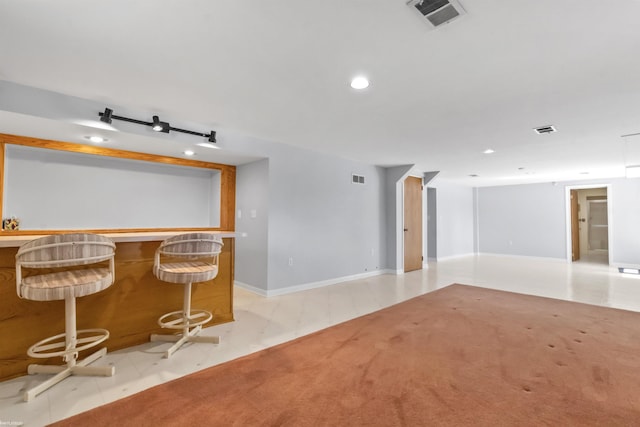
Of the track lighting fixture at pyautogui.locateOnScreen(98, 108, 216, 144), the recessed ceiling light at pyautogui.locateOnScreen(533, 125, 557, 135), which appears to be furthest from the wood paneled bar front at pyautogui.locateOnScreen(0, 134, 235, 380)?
the recessed ceiling light at pyautogui.locateOnScreen(533, 125, 557, 135)

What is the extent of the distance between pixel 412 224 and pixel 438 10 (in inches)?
215

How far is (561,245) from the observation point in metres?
8.09

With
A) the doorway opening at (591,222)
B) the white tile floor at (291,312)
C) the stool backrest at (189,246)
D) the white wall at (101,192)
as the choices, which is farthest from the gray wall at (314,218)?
the doorway opening at (591,222)

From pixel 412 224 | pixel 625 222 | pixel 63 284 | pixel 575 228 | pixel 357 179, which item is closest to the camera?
pixel 63 284

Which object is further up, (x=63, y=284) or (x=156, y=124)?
(x=156, y=124)

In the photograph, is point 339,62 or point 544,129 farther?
point 544,129

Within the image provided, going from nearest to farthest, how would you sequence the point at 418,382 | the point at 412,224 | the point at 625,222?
the point at 418,382
the point at 412,224
the point at 625,222

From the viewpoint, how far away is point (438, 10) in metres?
1.58

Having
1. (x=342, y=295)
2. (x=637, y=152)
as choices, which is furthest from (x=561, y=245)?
(x=342, y=295)

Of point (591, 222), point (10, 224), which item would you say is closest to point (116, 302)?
point (10, 224)

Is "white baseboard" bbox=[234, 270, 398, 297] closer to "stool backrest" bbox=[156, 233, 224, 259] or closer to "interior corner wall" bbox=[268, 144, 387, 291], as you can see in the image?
"interior corner wall" bbox=[268, 144, 387, 291]

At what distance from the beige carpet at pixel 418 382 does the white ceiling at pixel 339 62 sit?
2.27 metres

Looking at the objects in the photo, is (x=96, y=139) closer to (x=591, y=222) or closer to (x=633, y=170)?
(x=633, y=170)

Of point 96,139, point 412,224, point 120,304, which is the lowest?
point 120,304
